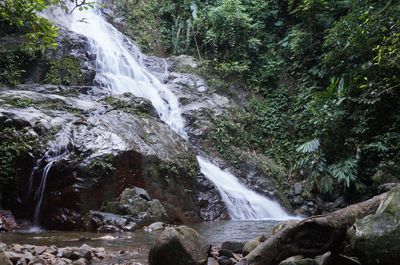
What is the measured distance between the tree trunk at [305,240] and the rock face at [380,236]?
0.71 feet

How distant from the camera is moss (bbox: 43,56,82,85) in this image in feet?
37.6

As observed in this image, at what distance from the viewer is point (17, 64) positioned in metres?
11.4

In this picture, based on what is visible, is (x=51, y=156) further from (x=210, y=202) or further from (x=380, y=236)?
(x=380, y=236)

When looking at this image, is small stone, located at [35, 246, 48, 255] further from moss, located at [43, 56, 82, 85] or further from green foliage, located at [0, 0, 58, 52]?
moss, located at [43, 56, 82, 85]

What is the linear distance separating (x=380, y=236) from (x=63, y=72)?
35.3ft

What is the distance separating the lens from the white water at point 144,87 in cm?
988

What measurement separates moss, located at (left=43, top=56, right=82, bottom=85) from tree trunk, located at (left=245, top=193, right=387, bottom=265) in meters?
9.65

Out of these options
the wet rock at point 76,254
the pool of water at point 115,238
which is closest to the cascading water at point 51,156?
the pool of water at point 115,238

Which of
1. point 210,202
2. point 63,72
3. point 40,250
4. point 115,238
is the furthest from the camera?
point 63,72

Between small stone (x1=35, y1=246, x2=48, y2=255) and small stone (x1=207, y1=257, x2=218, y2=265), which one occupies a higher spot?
small stone (x1=35, y1=246, x2=48, y2=255)

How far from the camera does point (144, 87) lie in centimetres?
1354

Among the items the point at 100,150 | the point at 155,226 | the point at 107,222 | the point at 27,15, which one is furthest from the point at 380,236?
the point at 100,150

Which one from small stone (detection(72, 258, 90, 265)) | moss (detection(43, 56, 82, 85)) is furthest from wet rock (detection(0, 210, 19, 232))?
moss (detection(43, 56, 82, 85))

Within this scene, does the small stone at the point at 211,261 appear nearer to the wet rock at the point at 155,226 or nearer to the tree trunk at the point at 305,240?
the tree trunk at the point at 305,240
